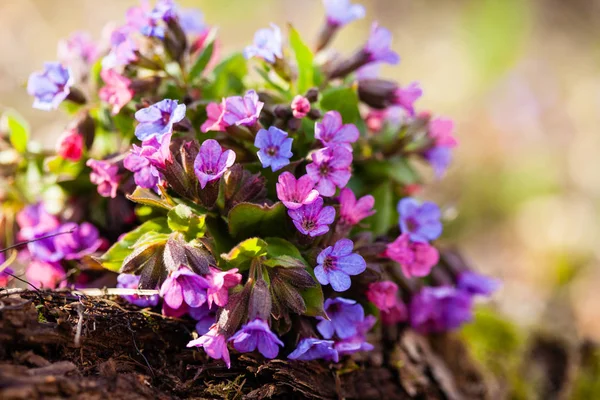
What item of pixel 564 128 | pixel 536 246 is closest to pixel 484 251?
pixel 536 246

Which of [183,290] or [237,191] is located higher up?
[237,191]

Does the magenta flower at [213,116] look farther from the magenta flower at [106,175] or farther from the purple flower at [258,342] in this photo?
the purple flower at [258,342]

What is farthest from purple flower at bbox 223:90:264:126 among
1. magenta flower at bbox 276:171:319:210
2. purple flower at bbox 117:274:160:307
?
purple flower at bbox 117:274:160:307

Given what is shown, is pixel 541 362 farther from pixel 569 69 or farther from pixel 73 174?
pixel 569 69

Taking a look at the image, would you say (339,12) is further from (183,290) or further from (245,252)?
(183,290)

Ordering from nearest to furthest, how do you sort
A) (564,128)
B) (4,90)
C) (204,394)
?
(204,394)
(4,90)
(564,128)

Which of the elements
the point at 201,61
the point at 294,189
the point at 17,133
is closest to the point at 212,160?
the point at 294,189

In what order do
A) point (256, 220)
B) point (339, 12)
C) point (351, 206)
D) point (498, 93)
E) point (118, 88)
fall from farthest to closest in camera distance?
1. point (498, 93)
2. point (339, 12)
3. point (118, 88)
4. point (351, 206)
5. point (256, 220)
